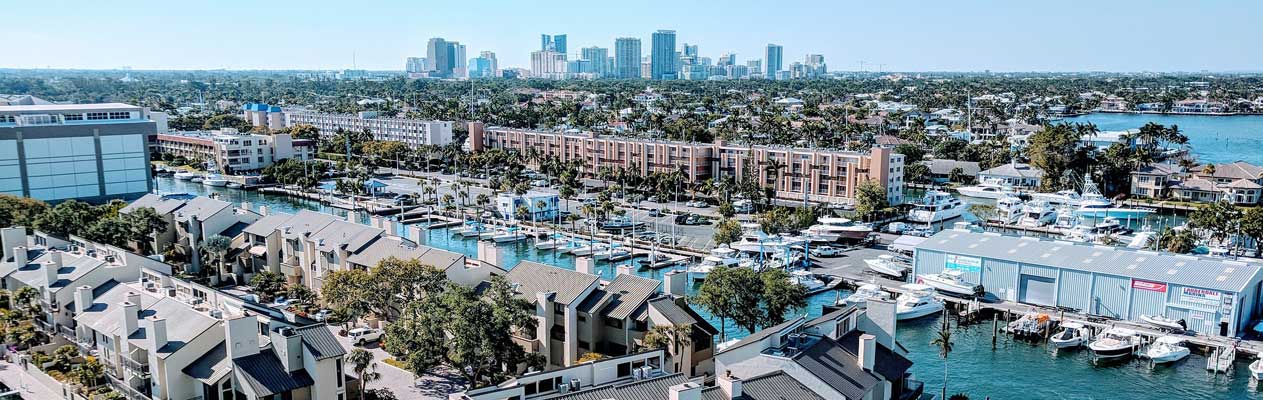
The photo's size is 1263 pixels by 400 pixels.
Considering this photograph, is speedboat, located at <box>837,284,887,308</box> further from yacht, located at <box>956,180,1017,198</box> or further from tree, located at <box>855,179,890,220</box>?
yacht, located at <box>956,180,1017,198</box>

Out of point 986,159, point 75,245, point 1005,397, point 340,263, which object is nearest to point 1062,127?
point 986,159

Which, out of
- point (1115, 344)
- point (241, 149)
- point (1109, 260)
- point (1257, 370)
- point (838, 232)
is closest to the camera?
point (1257, 370)

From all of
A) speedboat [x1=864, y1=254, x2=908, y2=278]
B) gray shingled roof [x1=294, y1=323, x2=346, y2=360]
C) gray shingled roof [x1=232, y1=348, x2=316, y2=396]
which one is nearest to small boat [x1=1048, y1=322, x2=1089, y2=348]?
speedboat [x1=864, y1=254, x2=908, y2=278]

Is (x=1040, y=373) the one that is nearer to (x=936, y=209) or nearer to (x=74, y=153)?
(x=936, y=209)

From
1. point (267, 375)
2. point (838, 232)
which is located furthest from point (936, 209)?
point (267, 375)

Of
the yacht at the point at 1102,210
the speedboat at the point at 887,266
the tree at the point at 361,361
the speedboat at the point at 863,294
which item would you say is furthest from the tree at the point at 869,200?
the tree at the point at 361,361

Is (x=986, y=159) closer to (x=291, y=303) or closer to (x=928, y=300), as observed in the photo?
(x=928, y=300)

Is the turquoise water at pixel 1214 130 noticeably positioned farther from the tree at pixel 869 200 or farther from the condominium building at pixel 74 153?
the condominium building at pixel 74 153
